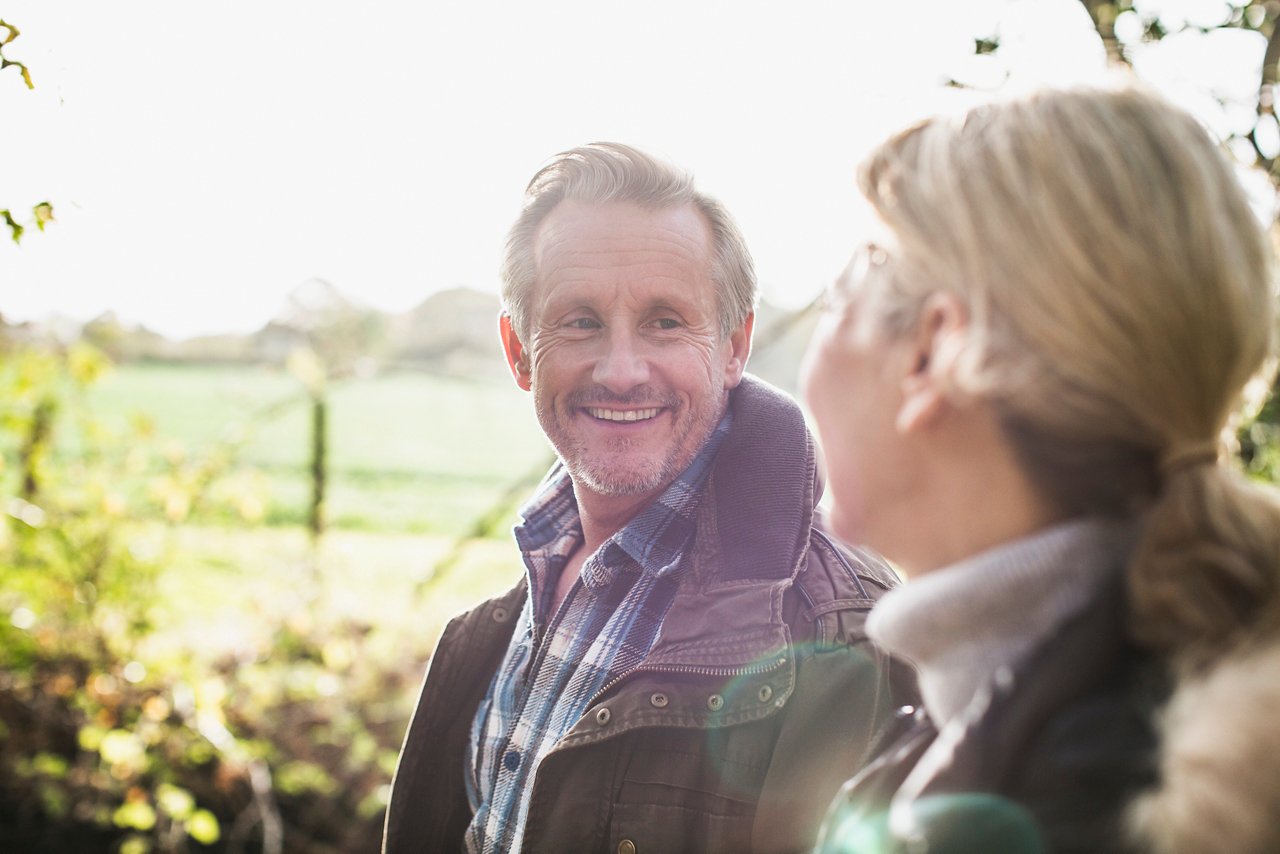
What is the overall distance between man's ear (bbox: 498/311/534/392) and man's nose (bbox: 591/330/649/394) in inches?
11.2

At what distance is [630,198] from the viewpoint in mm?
2430

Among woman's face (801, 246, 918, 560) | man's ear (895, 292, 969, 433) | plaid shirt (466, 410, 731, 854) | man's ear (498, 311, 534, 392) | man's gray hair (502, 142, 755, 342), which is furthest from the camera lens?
man's ear (498, 311, 534, 392)

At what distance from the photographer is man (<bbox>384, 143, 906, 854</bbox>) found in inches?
76.5

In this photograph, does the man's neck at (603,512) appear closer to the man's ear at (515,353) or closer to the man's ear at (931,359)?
the man's ear at (515,353)

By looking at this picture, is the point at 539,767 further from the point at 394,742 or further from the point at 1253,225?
the point at 394,742

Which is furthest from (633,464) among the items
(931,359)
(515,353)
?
(931,359)

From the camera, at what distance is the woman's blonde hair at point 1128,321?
1.16 metres

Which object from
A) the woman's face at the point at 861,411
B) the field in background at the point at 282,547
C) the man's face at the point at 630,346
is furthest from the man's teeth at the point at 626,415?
the field in background at the point at 282,547

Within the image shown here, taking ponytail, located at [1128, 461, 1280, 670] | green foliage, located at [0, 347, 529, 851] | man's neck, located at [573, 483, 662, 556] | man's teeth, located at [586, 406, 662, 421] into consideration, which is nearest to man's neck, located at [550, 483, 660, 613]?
man's neck, located at [573, 483, 662, 556]

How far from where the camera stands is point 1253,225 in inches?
48.5

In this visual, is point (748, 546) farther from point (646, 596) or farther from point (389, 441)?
point (389, 441)

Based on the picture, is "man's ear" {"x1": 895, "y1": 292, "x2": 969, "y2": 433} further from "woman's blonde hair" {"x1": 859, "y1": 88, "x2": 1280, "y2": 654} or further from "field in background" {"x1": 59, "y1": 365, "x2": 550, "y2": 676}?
"field in background" {"x1": 59, "y1": 365, "x2": 550, "y2": 676}

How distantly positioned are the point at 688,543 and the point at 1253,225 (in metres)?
1.32

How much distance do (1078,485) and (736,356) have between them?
1.29m
